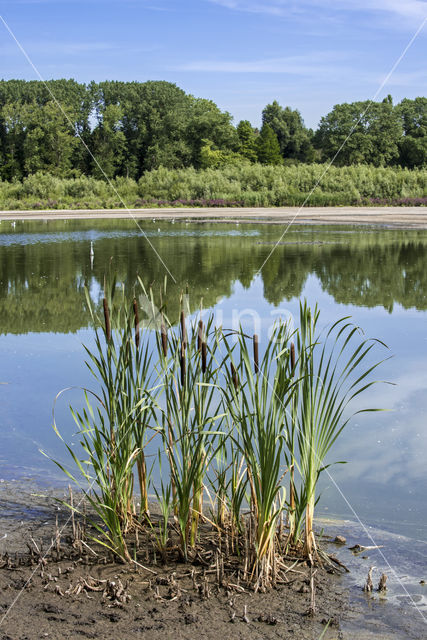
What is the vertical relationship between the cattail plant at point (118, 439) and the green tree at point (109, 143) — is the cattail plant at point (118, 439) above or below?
below

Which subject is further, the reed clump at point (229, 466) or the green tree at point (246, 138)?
the green tree at point (246, 138)

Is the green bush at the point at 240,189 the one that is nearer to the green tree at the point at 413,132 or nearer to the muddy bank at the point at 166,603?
the green tree at the point at 413,132

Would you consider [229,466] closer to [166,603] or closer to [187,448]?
[187,448]

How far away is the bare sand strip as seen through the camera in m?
31.5

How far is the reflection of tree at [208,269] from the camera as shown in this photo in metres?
11.2

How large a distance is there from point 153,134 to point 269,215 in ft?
152

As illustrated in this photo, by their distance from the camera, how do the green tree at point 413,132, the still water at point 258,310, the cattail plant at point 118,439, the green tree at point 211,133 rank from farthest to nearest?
the green tree at point 211,133
the green tree at point 413,132
the still water at point 258,310
the cattail plant at point 118,439

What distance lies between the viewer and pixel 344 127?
77750 mm

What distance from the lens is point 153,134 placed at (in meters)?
79.2

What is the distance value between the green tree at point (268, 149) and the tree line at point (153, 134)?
0.36 ft

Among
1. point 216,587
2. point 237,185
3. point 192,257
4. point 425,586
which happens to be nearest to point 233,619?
point 216,587

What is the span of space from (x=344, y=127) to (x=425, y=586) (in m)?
78.4

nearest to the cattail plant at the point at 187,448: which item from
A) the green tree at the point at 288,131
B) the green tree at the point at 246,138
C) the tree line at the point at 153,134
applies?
the tree line at the point at 153,134

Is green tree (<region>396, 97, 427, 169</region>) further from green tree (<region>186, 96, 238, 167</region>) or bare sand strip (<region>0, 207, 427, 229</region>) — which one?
bare sand strip (<region>0, 207, 427, 229</region>)
